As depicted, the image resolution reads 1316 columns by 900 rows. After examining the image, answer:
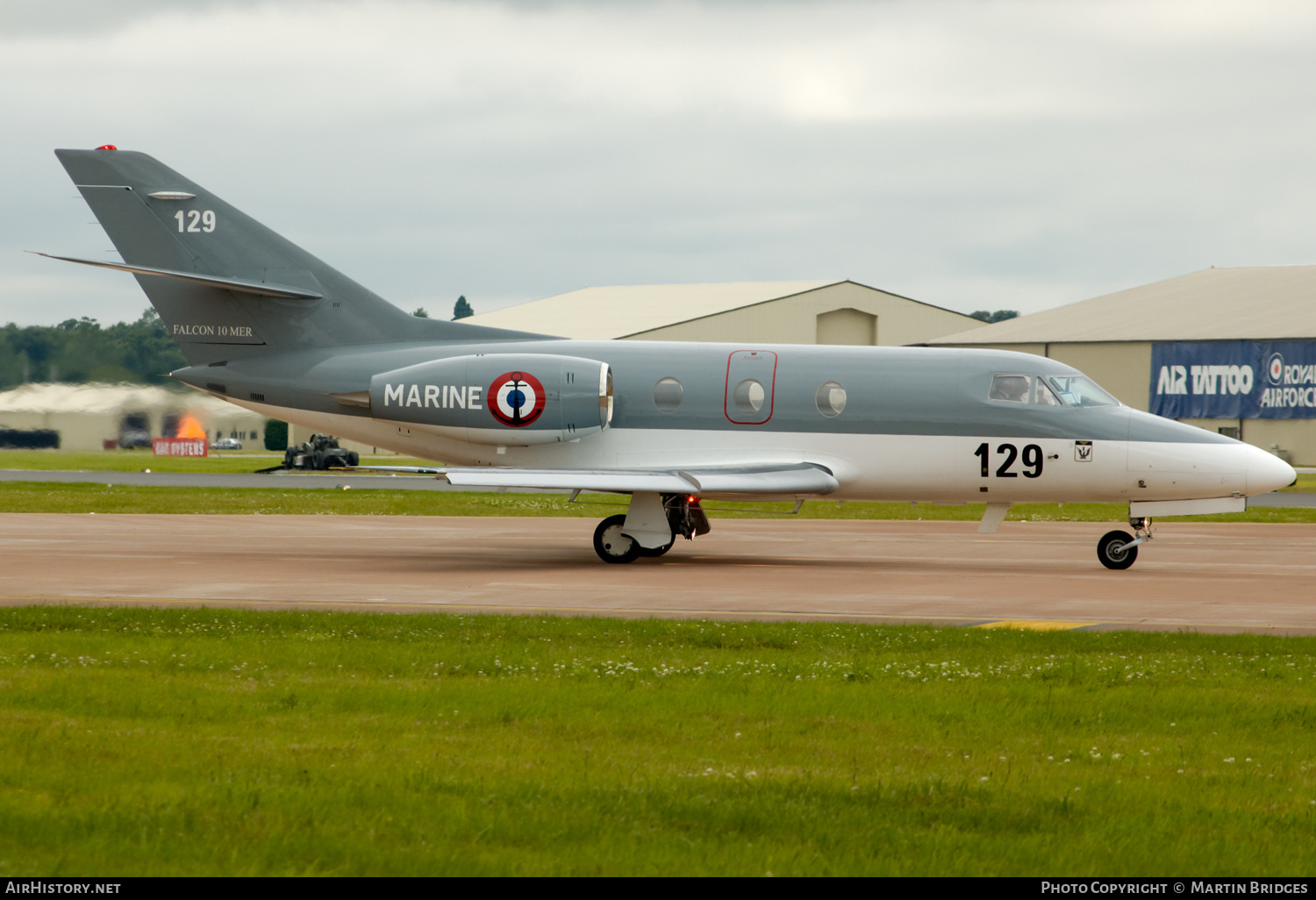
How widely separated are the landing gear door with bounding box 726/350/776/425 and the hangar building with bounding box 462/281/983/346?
43.3 metres

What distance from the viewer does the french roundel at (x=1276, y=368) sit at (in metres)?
59.4

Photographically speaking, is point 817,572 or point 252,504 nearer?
point 817,572

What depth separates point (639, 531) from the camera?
19578 millimetres

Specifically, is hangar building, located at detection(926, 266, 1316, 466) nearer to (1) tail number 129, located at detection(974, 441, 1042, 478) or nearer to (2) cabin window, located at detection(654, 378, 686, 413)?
(1) tail number 129, located at detection(974, 441, 1042, 478)

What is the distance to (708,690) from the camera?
9.26 m

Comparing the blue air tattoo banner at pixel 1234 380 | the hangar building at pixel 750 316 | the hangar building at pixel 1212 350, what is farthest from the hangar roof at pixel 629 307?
the blue air tattoo banner at pixel 1234 380

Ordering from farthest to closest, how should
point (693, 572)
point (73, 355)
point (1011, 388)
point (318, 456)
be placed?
point (318, 456) → point (73, 355) → point (1011, 388) → point (693, 572)

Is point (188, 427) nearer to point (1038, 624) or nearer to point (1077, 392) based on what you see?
point (1077, 392)

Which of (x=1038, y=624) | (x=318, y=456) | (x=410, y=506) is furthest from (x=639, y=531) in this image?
(x=318, y=456)

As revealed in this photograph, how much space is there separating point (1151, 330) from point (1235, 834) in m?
62.4

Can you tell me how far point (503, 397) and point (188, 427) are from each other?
1761cm

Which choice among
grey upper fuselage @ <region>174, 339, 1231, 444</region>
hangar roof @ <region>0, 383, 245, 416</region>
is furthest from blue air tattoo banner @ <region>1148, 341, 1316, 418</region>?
hangar roof @ <region>0, 383, 245, 416</region>
